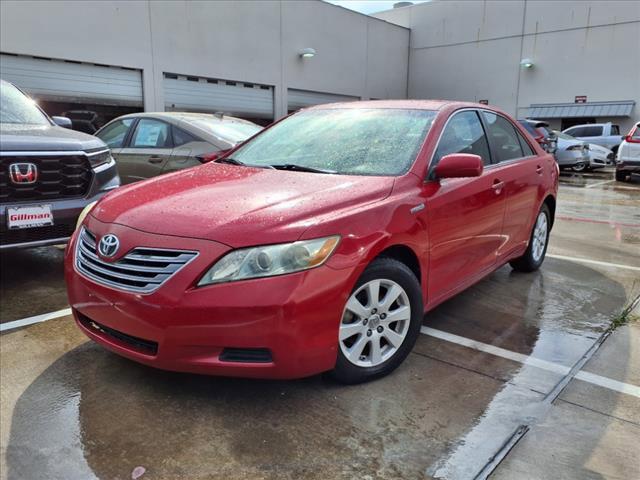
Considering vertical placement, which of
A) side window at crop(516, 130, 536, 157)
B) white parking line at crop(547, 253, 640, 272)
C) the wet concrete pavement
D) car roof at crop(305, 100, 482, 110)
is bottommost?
the wet concrete pavement

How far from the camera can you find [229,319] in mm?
2332

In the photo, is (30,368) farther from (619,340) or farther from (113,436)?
(619,340)

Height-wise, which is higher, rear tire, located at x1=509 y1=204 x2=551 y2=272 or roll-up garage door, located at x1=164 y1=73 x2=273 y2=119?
roll-up garage door, located at x1=164 y1=73 x2=273 y2=119

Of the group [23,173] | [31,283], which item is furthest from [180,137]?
[31,283]

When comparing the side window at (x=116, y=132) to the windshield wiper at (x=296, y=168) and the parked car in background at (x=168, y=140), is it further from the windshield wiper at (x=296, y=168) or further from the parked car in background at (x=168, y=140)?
the windshield wiper at (x=296, y=168)

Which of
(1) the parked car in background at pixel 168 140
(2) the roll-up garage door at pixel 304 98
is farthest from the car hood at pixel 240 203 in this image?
(2) the roll-up garage door at pixel 304 98

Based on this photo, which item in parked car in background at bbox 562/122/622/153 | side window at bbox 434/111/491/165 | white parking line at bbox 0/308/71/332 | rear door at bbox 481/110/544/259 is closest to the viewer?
side window at bbox 434/111/491/165

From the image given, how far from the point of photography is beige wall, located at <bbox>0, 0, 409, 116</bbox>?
12852 millimetres

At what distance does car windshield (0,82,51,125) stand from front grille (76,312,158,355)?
297 centimetres

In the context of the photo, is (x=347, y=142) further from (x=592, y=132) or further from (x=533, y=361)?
(x=592, y=132)

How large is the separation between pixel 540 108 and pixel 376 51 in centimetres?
754

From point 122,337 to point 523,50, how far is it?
24.5 meters

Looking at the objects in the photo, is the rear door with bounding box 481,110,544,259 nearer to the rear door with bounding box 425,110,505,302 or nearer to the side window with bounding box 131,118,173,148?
the rear door with bounding box 425,110,505,302

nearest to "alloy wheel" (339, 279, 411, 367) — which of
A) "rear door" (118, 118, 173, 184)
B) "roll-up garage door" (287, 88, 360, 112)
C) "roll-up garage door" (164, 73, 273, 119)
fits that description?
"rear door" (118, 118, 173, 184)
